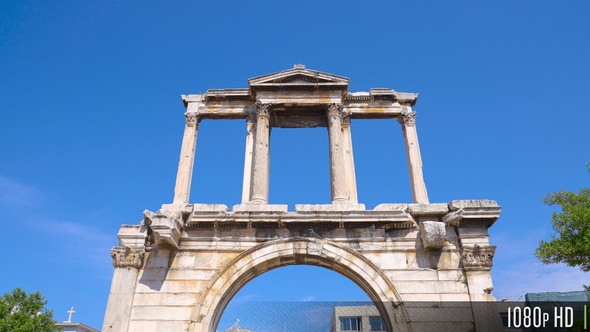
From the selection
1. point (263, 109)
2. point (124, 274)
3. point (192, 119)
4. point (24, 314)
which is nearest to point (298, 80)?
point (263, 109)

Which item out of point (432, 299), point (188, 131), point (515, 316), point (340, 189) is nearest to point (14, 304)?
point (188, 131)

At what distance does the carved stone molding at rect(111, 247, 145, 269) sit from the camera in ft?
31.0

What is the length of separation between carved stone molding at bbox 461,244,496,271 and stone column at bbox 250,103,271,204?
16.5 feet

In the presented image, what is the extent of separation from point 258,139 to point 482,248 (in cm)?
647

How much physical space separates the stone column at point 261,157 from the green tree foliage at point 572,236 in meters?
8.12

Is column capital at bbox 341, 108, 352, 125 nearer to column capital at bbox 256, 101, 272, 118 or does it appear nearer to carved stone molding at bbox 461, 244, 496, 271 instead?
column capital at bbox 256, 101, 272, 118

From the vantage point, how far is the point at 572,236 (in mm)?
11398

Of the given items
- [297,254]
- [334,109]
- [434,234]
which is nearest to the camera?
[434,234]

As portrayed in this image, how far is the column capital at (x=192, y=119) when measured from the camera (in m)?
12.7

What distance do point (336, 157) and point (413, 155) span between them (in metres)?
2.41

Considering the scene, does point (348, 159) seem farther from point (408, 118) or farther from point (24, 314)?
point (24, 314)

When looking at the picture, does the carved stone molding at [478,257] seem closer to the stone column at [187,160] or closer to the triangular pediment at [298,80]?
the triangular pediment at [298,80]

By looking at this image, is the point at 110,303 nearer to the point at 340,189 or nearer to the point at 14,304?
the point at 340,189

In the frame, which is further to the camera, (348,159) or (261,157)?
(348,159)
